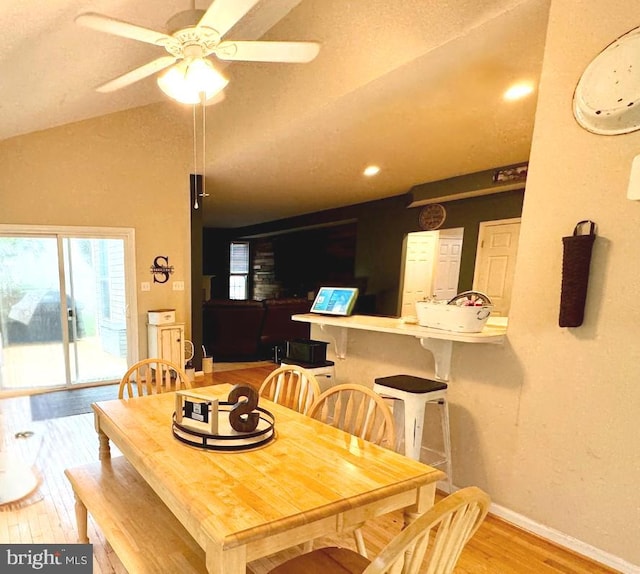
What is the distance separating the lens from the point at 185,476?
1.19 metres

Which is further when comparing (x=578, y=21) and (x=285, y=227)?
(x=285, y=227)

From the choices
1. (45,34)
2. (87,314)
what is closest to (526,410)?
(45,34)

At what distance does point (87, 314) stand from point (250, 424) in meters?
3.97

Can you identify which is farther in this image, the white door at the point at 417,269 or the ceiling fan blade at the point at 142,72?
the white door at the point at 417,269

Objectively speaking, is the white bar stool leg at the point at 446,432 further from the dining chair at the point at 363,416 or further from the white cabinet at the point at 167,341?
the white cabinet at the point at 167,341

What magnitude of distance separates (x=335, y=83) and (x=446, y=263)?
3855 millimetres

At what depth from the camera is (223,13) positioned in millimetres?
1709

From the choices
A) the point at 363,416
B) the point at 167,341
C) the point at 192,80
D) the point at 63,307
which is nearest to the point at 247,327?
the point at 167,341

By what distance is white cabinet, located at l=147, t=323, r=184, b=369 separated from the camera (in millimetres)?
4543

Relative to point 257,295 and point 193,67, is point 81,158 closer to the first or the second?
point 193,67

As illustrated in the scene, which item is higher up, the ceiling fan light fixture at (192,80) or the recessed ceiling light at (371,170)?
the recessed ceiling light at (371,170)

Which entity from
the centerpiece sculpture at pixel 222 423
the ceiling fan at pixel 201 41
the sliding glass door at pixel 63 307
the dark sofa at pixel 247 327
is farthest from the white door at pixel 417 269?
the centerpiece sculpture at pixel 222 423

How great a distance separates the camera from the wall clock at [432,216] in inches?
212

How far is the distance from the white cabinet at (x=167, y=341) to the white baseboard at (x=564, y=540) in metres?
3.64
